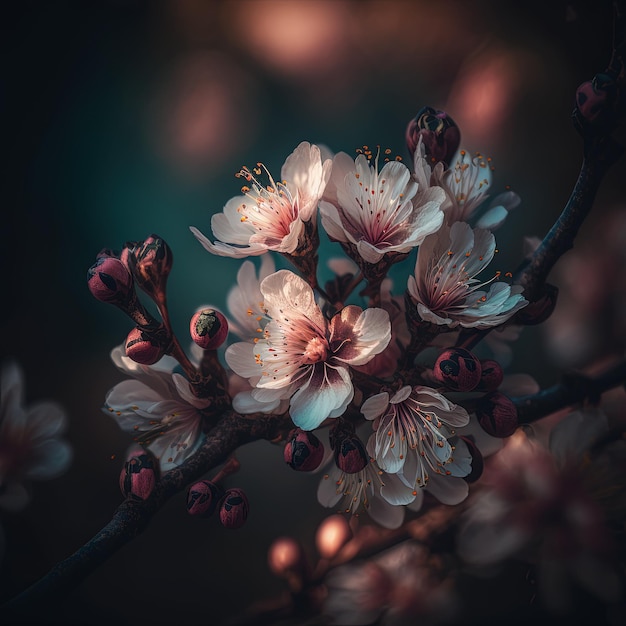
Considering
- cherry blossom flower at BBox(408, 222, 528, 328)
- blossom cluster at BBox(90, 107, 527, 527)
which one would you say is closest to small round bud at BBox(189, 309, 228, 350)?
blossom cluster at BBox(90, 107, 527, 527)

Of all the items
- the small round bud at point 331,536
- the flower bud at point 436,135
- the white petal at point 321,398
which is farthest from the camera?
the small round bud at point 331,536

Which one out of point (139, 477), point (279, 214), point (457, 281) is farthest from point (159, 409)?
point (457, 281)

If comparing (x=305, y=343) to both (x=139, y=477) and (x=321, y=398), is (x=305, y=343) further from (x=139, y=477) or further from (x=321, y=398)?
(x=139, y=477)

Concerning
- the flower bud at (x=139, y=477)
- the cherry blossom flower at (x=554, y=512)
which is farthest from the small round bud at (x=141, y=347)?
the cherry blossom flower at (x=554, y=512)

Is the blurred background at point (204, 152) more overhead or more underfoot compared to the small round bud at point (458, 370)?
more overhead

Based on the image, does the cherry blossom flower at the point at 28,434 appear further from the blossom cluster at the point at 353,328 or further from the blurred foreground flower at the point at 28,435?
the blossom cluster at the point at 353,328

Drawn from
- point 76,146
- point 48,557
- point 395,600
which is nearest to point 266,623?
point 395,600

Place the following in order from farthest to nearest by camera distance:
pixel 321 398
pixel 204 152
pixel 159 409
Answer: pixel 204 152 < pixel 159 409 < pixel 321 398
